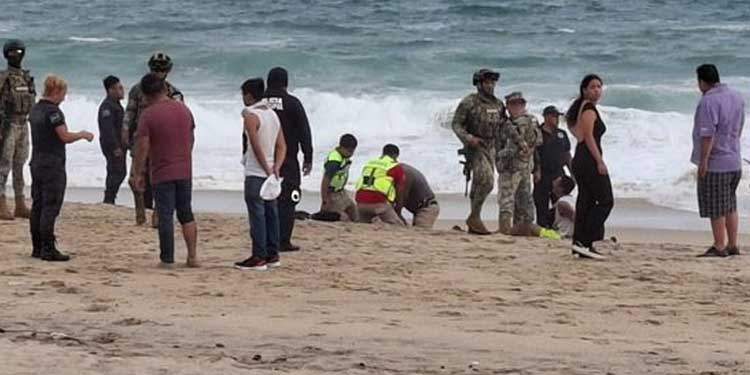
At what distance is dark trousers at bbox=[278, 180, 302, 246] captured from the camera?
1095 centimetres

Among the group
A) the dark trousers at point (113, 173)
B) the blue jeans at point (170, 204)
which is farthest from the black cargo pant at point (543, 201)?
the blue jeans at point (170, 204)

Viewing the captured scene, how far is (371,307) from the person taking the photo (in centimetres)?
912

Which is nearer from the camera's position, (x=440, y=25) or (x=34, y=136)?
(x=34, y=136)

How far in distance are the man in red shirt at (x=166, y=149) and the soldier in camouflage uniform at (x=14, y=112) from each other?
2164 mm

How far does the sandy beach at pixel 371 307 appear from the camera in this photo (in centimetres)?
734

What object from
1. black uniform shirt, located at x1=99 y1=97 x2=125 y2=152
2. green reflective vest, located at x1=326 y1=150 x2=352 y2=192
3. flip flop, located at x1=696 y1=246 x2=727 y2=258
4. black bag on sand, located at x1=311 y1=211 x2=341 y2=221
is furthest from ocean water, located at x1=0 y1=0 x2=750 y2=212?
flip flop, located at x1=696 y1=246 x2=727 y2=258

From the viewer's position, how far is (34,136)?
10.5m

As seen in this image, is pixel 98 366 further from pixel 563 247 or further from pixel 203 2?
pixel 203 2

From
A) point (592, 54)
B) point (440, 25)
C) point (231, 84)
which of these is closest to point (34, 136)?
point (231, 84)

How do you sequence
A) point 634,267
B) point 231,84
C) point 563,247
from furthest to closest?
point 231,84 → point 563,247 → point 634,267

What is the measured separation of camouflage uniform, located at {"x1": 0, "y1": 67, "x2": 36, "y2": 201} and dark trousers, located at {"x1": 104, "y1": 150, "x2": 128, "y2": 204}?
1.82m

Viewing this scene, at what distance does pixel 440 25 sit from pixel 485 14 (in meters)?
2.07

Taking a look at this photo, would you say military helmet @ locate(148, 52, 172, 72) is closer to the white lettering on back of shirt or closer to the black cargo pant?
the white lettering on back of shirt

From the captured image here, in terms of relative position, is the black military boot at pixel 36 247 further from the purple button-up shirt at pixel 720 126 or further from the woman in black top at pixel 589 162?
the purple button-up shirt at pixel 720 126
